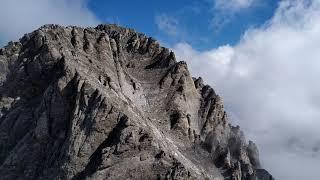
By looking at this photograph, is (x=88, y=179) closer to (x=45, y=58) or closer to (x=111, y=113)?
(x=111, y=113)

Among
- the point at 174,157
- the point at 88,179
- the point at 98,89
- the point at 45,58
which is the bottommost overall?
the point at 88,179

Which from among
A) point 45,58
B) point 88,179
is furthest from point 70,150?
point 45,58

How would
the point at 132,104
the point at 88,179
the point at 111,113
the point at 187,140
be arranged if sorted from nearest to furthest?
the point at 88,179, the point at 111,113, the point at 132,104, the point at 187,140

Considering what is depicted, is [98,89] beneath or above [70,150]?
above

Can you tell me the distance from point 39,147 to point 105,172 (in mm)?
23789

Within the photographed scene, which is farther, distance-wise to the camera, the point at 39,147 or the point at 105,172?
the point at 39,147

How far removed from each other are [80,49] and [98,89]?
27.3 m

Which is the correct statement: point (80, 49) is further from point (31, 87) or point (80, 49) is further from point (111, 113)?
point (111, 113)

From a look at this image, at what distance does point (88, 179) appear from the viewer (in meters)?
157

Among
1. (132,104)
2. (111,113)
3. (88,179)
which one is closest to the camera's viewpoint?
(88,179)

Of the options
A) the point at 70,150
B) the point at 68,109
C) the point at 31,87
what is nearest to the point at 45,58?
the point at 31,87

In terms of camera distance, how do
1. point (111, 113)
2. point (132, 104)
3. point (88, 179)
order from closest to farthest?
1. point (88, 179)
2. point (111, 113)
3. point (132, 104)

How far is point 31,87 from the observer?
197 meters

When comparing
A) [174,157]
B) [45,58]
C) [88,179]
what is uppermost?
[45,58]
